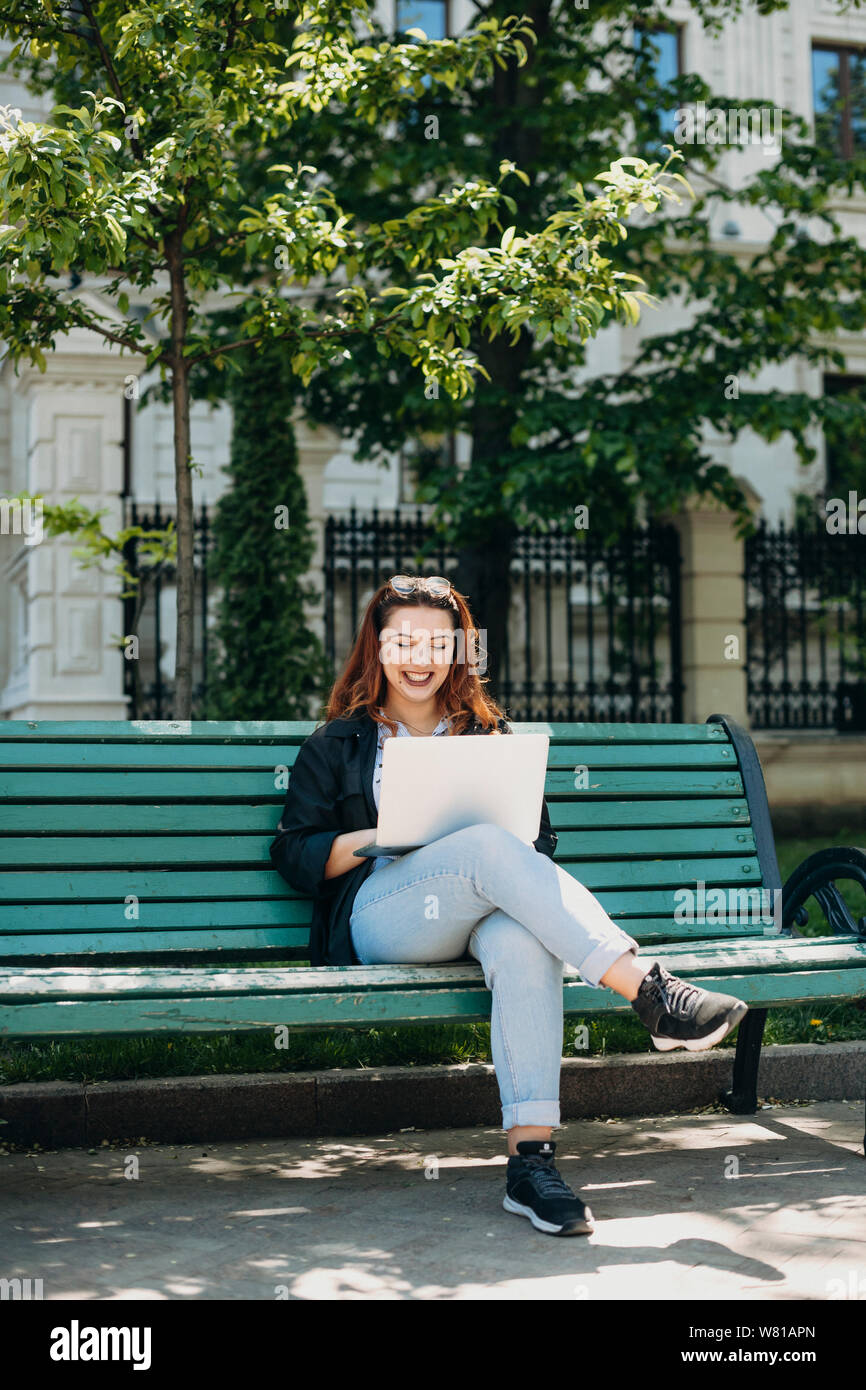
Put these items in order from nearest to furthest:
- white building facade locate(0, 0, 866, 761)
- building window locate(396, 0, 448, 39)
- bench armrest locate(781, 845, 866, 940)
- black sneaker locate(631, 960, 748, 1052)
Answer: black sneaker locate(631, 960, 748, 1052) → bench armrest locate(781, 845, 866, 940) → white building facade locate(0, 0, 866, 761) → building window locate(396, 0, 448, 39)

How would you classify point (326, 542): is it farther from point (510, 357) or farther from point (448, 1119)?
point (448, 1119)

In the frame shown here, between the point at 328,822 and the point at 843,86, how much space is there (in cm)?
1756

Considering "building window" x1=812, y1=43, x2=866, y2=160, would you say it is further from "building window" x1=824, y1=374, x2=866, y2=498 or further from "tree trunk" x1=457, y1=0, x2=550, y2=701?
"tree trunk" x1=457, y1=0, x2=550, y2=701

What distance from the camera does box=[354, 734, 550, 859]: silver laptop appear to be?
351 centimetres

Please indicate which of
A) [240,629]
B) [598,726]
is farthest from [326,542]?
[598,726]

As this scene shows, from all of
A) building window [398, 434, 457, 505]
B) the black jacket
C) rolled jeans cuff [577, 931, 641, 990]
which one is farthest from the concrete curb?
building window [398, 434, 457, 505]

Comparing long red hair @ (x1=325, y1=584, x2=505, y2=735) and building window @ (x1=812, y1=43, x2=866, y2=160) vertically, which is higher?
building window @ (x1=812, y1=43, x2=866, y2=160)

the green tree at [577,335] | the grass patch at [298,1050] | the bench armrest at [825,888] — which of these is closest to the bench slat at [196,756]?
the bench armrest at [825,888]

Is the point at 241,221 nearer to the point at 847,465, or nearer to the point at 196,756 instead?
the point at 196,756

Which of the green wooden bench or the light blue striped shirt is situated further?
the light blue striped shirt

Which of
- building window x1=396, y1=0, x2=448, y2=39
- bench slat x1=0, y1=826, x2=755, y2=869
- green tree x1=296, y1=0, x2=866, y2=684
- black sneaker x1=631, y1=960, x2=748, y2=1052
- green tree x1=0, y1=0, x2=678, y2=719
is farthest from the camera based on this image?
building window x1=396, y1=0, x2=448, y2=39

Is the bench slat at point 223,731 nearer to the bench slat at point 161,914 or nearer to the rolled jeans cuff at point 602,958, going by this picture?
the bench slat at point 161,914

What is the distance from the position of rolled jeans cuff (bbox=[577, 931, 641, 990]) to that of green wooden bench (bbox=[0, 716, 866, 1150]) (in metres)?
0.17

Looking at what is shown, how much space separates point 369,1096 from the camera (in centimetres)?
427
